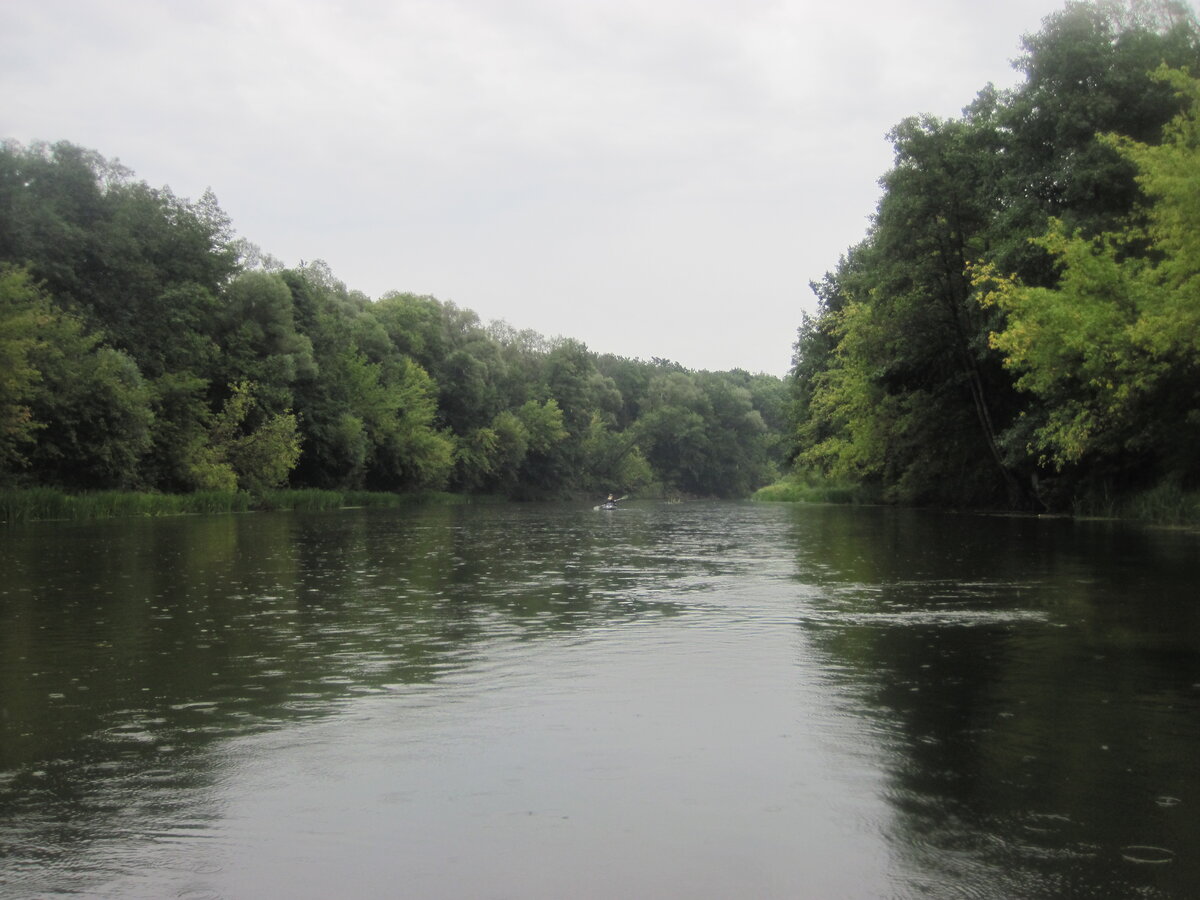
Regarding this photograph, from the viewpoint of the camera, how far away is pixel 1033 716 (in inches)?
283

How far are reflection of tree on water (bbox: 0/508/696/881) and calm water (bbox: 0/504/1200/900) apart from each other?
4cm

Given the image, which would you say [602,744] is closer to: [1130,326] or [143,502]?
[1130,326]

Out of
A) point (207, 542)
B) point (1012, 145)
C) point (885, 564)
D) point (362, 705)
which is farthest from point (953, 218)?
point (362, 705)

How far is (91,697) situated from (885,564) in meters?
14.7

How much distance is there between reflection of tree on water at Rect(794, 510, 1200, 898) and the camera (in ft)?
15.3

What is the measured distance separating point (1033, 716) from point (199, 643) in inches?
294

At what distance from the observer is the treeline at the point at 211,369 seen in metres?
46.4

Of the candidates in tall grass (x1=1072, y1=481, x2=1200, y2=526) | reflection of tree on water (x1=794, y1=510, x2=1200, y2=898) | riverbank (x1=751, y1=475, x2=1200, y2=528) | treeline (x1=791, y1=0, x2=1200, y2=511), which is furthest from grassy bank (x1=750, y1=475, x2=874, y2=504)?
reflection of tree on water (x1=794, y1=510, x2=1200, y2=898)

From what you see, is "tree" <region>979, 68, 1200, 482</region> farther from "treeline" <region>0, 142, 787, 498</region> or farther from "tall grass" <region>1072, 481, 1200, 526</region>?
"treeline" <region>0, 142, 787, 498</region>

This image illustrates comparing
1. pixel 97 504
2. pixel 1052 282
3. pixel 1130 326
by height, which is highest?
pixel 1052 282

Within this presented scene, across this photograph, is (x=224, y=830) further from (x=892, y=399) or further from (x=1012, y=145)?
(x=892, y=399)

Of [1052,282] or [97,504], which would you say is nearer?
[1052,282]

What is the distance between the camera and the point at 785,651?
10016 mm

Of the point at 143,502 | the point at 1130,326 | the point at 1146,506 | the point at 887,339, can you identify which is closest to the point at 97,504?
the point at 143,502
